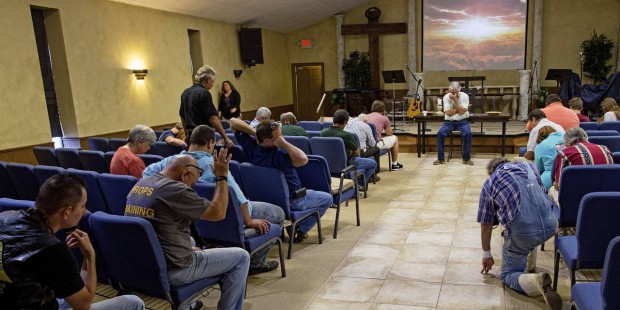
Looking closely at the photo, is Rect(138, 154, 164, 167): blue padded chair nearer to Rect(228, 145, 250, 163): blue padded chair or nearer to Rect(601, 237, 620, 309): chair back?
Rect(228, 145, 250, 163): blue padded chair

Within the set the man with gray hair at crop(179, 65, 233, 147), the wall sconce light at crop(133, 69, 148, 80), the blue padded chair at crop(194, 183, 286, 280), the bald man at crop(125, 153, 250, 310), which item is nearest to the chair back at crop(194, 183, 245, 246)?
the blue padded chair at crop(194, 183, 286, 280)

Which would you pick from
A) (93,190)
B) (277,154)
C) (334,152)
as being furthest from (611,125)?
(93,190)

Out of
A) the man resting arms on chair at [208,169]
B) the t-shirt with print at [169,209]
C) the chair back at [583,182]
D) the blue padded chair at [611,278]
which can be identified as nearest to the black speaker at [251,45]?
the man resting arms on chair at [208,169]

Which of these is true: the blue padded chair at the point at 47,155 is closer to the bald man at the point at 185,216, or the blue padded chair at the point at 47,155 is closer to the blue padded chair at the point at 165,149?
the blue padded chair at the point at 165,149

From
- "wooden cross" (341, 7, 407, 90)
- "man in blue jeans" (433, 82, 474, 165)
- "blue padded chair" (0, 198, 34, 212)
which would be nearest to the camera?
"blue padded chair" (0, 198, 34, 212)

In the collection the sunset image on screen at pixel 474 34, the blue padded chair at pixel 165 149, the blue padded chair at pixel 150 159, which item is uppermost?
the sunset image on screen at pixel 474 34

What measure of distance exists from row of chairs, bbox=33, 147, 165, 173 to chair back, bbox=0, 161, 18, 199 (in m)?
0.60

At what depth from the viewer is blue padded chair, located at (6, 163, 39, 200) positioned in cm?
370

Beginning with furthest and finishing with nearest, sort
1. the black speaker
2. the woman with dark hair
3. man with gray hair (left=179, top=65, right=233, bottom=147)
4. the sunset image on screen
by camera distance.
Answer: the sunset image on screen < the black speaker < the woman with dark hair < man with gray hair (left=179, top=65, right=233, bottom=147)

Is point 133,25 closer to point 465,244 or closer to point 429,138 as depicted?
point 429,138

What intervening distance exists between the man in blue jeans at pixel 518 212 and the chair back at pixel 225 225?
5.18ft

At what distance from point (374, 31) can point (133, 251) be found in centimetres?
1173

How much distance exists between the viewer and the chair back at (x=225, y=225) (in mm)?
2799

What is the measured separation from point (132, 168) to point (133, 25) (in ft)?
16.9
